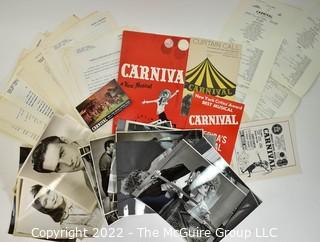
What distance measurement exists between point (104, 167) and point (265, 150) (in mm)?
394

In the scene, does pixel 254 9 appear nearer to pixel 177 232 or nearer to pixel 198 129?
pixel 198 129

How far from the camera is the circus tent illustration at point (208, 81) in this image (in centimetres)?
90

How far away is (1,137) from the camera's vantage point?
2.82 feet

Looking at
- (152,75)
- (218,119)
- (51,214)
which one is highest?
(152,75)

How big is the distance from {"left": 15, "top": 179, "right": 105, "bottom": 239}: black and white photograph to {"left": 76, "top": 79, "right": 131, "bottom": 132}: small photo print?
0.19 meters

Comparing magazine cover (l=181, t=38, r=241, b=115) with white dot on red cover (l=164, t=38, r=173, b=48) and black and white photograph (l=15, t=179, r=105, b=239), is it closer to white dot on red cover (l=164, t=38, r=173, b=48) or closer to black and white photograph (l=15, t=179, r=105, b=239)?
white dot on red cover (l=164, t=38, r=173, b=48)

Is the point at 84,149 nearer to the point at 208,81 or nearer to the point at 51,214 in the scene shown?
the point at 51,214

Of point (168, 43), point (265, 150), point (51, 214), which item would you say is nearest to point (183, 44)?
point (168, 43)

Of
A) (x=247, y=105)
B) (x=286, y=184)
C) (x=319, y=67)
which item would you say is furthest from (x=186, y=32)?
(x=286, y=184)

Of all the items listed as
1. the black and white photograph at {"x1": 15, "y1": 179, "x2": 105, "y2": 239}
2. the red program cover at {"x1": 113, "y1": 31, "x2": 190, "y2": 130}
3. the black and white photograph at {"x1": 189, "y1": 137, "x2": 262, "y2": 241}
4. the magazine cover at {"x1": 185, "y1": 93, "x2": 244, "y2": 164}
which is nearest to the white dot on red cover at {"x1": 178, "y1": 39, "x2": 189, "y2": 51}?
the red program cover at {"x1": 113, "y1": 31, "x2": 190, "y2": 130}

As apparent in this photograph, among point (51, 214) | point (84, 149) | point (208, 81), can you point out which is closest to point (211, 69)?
point (208, 81)

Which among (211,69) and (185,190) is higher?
(211,69)

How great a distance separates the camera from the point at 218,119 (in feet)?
2.96

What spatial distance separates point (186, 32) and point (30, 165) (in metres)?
0.49
